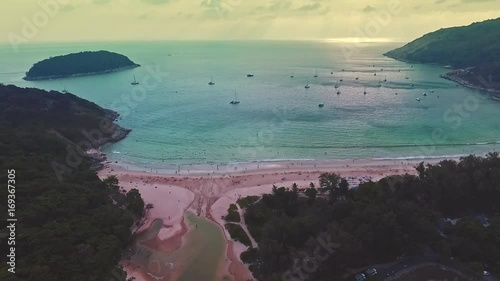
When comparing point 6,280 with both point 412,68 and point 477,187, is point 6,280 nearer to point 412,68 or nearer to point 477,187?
point 477,187

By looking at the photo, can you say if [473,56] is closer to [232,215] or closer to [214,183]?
[214,183]

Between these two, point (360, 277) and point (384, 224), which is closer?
point (360, 277)

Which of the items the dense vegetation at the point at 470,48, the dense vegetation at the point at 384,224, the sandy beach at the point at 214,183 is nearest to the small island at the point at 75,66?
the sandy beach at the point at 214,183

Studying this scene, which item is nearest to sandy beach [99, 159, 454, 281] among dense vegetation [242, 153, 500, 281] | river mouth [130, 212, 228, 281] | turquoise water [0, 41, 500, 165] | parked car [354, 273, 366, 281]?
river mouth [130, 212, 228, 281]

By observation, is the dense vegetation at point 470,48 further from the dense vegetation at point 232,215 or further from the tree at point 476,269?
the dense vegetation at point 232,215

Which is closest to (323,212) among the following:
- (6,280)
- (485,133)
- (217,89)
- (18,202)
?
(6,280)

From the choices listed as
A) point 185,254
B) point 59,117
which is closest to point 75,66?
point 59,117

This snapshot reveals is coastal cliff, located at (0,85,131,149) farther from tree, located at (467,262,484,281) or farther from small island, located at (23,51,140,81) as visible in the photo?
small island, located at (23,51,140,81)
